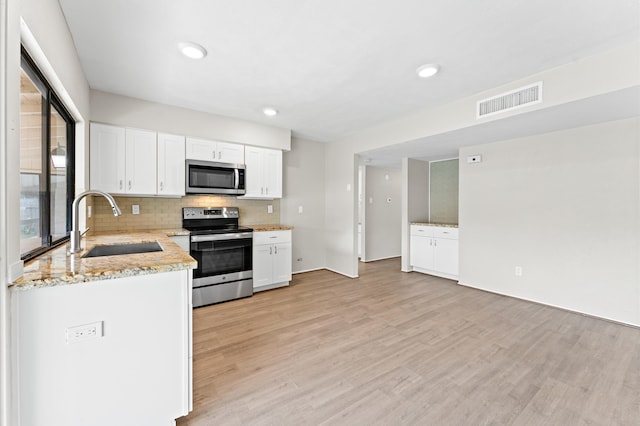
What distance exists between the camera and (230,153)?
12.6 ft

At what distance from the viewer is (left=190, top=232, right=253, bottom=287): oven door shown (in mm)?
3332

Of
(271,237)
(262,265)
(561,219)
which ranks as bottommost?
(262,265)

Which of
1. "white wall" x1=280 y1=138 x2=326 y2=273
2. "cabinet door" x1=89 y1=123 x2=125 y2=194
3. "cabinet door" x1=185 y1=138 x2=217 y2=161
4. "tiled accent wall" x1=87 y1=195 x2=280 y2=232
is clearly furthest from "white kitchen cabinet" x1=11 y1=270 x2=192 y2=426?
"white wall" x1=280 y1=138 x2=326 y2=273

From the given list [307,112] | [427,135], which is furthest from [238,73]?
[427,135]

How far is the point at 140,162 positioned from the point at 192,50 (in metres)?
1.70

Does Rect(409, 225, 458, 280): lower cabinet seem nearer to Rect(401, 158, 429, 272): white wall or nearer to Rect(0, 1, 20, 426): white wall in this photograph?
Rect(401, 158, 429, 272): white wall

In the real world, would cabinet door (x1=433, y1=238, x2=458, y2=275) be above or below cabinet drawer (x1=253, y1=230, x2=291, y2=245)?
below

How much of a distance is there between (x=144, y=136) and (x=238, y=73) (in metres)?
1.55

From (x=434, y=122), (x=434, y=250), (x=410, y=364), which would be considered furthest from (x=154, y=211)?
(x=434, y=250)

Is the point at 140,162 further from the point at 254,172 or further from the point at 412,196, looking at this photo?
the point at 412,196

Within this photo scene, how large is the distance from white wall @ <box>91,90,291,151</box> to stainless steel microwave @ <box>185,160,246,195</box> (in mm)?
377

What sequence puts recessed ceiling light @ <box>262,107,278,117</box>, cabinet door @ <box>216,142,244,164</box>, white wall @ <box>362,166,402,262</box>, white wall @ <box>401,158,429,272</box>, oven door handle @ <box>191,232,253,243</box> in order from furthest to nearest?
white wall @ <box>362,166,402,262</box>, white wall @ <box>401,158,429,272</box>, cabinet door @ <box>216,142,244,164</box>, recessed ceiling light @ <box>262,107,278,117</box>, oven door handle @ <box>191,232,253,243</box>

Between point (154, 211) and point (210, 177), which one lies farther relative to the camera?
point (210, 177)

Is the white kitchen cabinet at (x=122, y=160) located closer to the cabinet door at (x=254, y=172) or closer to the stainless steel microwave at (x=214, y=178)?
the stainless steel microwave at (x=214, y=178)
